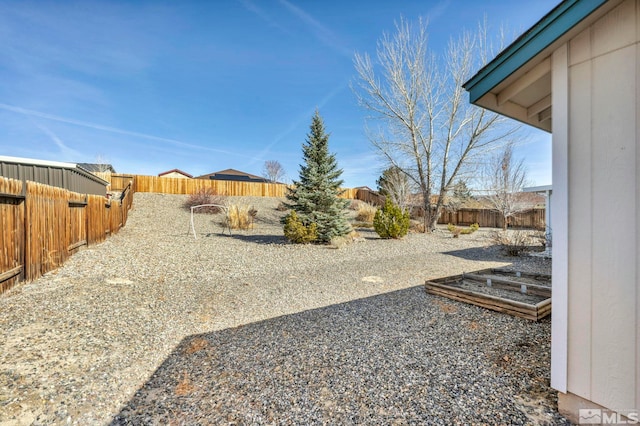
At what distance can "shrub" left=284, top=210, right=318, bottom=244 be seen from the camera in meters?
10.2

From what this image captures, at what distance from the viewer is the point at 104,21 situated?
281 inches

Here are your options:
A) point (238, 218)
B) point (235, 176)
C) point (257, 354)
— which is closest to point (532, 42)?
point (257, 354)

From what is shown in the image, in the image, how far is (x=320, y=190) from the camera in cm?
1099

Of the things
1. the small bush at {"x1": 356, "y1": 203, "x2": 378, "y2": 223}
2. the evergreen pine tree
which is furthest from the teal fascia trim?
the small bush at {"x1": 356, "y1": 203, "x2": 378, "y2": 223}

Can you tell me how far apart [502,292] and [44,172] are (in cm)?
1286

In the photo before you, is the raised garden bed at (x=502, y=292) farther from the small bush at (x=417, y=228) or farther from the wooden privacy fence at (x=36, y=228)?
the small bush at (x=417, y=228)

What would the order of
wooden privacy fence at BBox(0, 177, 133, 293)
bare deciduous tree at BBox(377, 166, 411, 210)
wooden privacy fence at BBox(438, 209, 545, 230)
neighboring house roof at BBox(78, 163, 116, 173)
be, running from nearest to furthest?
wooden privacy fence at BBox(0, 177, 133, 293) → bare deciduous tree at BBox(377, 166, 411, 210) → wooden privacy fence at BBox(438, 209, 545, 230) → neighboring house roof at BBox(78, 163, 116, 173)

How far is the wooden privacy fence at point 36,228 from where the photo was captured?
3831mm

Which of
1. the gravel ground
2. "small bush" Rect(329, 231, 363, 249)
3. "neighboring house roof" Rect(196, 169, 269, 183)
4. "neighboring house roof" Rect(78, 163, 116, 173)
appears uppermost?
"neighboring house roof" Rect(196, 169, 269, 183)

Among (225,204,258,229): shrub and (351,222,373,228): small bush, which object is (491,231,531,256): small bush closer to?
(351,222,373,228): small bush

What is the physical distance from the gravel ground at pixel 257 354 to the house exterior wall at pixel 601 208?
1.51ft

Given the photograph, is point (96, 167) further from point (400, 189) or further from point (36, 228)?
point (400, 189)

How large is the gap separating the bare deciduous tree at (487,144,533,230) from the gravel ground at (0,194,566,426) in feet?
51.4

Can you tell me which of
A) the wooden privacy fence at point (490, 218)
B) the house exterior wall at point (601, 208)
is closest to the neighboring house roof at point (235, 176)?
the wooden privacy fence at point (490, 218)
